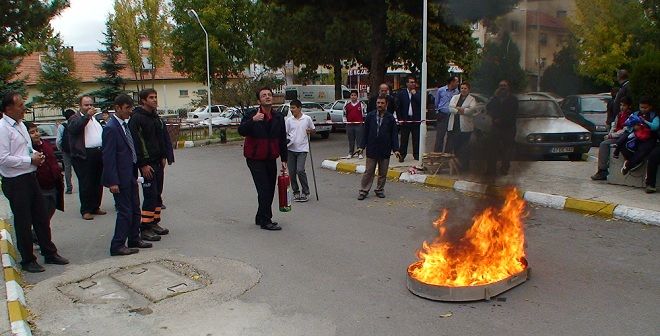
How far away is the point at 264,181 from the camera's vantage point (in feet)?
23.7

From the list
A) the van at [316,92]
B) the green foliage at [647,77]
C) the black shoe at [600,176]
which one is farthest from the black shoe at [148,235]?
the van at [316,92]

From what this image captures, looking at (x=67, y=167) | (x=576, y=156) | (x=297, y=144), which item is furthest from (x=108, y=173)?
(x=576, y=156)

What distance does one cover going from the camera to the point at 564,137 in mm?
11766

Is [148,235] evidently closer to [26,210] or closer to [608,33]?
[26,210]

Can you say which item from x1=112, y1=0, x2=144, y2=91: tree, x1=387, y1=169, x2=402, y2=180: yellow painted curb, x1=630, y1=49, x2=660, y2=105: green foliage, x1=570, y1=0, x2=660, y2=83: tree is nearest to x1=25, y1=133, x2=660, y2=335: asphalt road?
x1=387, y1=169, x2=402, y2=180: yellow painted curb

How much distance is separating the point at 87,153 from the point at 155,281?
391 centimetres

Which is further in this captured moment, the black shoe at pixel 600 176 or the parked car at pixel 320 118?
the parked car at pixel 320 118

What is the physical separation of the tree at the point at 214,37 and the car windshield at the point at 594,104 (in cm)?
2557

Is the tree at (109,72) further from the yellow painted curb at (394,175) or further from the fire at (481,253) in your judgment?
the fire at (481,253)

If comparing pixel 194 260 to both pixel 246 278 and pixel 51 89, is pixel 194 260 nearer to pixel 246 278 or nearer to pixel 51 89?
pixel 246 278

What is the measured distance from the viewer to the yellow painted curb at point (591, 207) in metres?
7.67

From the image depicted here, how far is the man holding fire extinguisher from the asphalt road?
0.56m

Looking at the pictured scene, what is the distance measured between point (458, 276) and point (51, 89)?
120ft

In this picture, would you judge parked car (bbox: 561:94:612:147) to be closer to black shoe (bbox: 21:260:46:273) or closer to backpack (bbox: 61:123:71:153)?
backpack (bbox: 61:123:71:153)
